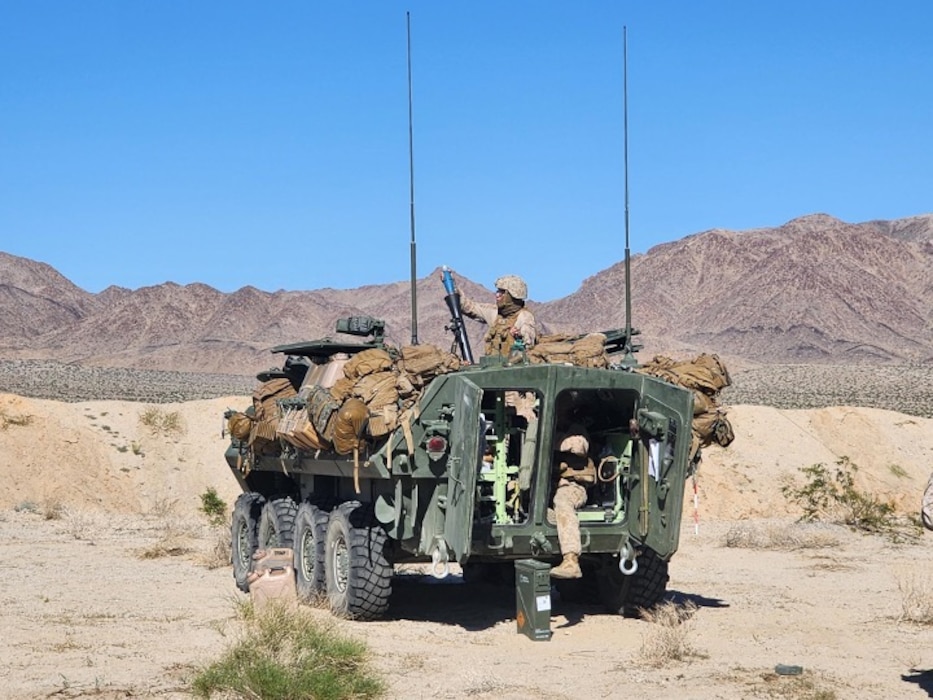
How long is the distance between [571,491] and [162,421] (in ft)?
77.2

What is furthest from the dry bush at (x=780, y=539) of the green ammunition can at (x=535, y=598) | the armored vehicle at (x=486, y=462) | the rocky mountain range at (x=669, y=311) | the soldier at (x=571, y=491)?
the rocky mountain range at (x=669, y=311)

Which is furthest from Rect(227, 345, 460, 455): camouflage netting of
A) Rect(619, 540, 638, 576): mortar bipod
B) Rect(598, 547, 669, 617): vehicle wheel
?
Rect(598, 547, 669, 617): vehicle wheel

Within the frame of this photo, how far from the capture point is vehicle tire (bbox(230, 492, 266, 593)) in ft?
49.7

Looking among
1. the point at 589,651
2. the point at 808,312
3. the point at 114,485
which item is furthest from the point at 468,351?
the point at 808,312

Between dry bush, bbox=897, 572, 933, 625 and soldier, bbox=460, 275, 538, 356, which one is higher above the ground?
soldier, bbox=460, 275, 538, 356

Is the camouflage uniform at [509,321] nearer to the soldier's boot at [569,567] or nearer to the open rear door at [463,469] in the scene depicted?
the open rear door at [463,469]

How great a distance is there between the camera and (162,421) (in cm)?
3338

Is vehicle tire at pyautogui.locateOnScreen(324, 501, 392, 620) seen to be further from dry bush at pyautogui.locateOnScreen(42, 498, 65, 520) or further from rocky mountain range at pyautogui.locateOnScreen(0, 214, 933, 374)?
rocky mountain range at pyautogui.locateOnScreen(0, 214, 933, 374)

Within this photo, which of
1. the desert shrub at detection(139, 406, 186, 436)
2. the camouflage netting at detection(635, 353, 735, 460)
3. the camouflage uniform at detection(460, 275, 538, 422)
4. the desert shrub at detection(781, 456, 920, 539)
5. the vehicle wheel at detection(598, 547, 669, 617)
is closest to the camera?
the camouflage netting at detection(635, 353, 735, 460)

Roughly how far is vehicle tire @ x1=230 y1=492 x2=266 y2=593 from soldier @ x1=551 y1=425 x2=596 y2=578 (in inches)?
191

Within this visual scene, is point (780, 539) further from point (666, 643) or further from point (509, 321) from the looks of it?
point (666, 643)

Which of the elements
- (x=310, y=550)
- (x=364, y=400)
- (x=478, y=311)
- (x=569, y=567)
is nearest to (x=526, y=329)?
(x=478, y=311)

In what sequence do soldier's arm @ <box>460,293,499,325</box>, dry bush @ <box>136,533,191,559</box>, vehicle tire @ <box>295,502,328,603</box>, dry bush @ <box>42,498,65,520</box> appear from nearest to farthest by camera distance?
vehicle tire @ <box>295,502,328,603</box> → soldier's arm @ <box>460,293,499,325</box> → dry bush @ <box>136,533,191,559</box> → dry bush @ <box>42,498,65,520</box>

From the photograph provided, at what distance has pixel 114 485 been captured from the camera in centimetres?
2994
